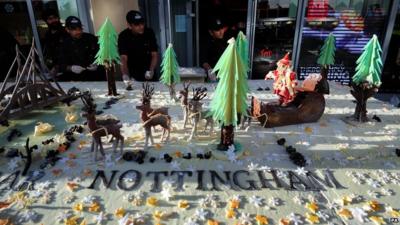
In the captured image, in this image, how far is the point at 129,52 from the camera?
428 centimetres

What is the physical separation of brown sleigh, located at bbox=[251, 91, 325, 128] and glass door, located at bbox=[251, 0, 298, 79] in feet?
9.03

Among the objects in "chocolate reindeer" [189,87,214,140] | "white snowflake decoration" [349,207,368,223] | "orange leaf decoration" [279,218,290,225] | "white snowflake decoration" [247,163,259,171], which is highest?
"chocolate reindeer" [189,87,214,140]

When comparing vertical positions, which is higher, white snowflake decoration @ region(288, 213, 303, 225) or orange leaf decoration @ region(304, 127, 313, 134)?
orange leaf decoration @ region(304, 127, 313, 134)

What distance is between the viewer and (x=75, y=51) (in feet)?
13.5

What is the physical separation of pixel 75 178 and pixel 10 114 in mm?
1186

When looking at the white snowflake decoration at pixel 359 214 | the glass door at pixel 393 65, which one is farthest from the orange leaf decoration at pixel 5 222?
the glass door at pixel 393 65

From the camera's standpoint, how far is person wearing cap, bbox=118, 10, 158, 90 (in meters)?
4.08

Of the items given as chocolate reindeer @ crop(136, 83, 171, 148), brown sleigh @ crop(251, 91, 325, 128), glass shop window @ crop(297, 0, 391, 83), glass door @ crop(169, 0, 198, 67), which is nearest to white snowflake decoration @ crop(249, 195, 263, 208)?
chocolate reindeer @ crop(136, 83, 171, 148)

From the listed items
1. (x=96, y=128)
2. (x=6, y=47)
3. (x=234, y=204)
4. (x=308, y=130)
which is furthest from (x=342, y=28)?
(x=6, y=47)

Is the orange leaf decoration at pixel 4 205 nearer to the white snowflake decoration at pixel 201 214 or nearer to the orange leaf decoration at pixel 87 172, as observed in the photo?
the orange leaf decoration at pixel 87 172

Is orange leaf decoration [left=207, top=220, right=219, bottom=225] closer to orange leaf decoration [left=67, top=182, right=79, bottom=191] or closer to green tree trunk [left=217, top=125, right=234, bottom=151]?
green tree trunk [left=217, top=125, right=234, bottom=151]

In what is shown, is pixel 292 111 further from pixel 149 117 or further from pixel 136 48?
pixel 136 48

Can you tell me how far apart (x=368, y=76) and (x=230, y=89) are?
1.43 meters

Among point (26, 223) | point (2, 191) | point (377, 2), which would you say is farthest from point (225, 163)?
point (377, 2)
